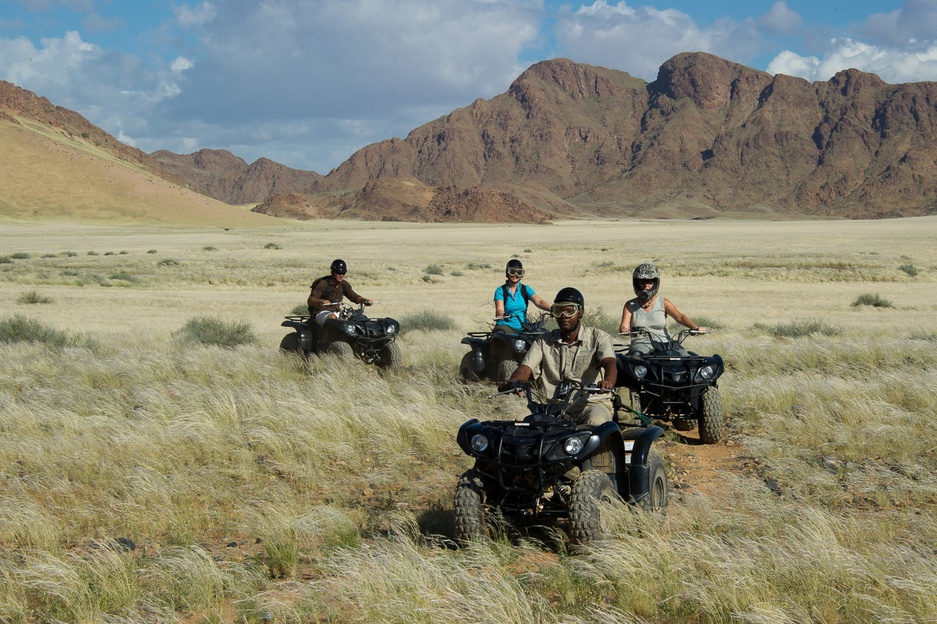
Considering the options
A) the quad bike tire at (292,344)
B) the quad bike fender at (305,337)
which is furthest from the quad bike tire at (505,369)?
the quad bike tire at (292,344)

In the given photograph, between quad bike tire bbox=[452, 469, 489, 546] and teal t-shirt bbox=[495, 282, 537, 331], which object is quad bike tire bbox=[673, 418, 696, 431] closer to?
teal t-shirt bbox=[495, 282, 537, 331]

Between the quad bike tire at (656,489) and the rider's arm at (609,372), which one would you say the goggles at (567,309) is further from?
the quad bike tire at (656,489)

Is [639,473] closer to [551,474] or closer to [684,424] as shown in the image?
[551,474]

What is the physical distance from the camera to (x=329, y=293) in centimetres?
1230

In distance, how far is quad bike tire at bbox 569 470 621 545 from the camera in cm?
483

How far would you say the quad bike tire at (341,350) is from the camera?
1162 centimetres

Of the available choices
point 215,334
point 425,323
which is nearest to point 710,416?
point 215,334

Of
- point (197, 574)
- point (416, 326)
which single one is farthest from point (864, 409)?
point (416, 326)

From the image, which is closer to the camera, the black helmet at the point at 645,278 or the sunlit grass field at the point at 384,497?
the sunlit grass field at the point at 384,497

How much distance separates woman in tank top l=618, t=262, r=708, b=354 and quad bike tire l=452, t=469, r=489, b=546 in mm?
4140

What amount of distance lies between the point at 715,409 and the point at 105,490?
18.1 feet

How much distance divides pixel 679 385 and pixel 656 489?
9.45 ft

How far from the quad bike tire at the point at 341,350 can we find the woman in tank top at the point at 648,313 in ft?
13.6

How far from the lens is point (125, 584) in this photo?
4.57 meters
